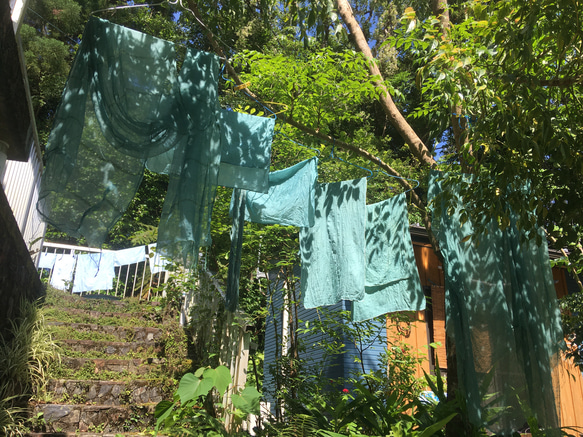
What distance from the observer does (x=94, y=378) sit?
460 centimetres

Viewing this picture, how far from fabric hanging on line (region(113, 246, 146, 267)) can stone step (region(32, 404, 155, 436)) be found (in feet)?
18.1

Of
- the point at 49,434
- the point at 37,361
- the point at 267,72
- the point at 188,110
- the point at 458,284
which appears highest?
the point at 267,72

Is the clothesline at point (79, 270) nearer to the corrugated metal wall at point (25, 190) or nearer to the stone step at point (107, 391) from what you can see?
the corrugated metal wall at point (25, 190)

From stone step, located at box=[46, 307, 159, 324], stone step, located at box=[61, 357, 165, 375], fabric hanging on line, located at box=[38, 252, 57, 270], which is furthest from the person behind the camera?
fabric hanging on line, located at box=[38, 252, 57, 270]

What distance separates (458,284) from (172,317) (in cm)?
414

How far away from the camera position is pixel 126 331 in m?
5.60

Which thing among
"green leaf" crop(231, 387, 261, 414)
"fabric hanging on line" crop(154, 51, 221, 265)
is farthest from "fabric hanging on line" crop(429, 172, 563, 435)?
"fabric hanging on line" crop(154, 51, 221, 265)

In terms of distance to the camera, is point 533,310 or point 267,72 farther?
point 267,72

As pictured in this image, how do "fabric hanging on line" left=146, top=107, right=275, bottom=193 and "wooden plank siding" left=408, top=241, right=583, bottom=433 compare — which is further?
"wooden plank siding" left=408, top=241, right=583, bottom=433

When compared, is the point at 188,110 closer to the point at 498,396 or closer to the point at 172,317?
the point at 498,396

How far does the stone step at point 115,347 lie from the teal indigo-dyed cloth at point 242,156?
2735 mm

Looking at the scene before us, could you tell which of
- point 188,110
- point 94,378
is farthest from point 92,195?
point 94,378

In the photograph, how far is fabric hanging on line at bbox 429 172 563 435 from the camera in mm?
3277

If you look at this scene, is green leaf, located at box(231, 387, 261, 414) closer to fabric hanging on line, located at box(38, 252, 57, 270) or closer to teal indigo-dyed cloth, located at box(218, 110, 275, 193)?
teal indigo-dyed cloth, located at box(218, 110, 275, 193)
